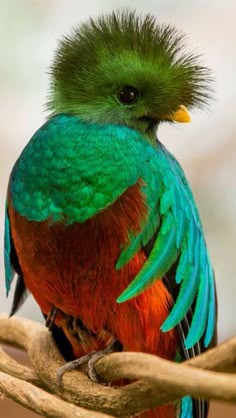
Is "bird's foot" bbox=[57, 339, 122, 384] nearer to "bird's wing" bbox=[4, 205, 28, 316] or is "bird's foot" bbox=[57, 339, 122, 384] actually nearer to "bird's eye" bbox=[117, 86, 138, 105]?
"bird's wing" bbox=[4, 205, 28, 316]

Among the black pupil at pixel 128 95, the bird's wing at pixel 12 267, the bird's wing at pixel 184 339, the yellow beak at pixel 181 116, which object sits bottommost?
the bird's wing at pixel 184 339

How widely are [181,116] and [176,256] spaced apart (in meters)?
0.12

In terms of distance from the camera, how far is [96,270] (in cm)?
65

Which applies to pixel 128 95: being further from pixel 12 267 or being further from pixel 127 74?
pixel 12 267

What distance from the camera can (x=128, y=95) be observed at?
634 millimetres

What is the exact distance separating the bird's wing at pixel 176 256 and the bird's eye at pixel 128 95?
6cm

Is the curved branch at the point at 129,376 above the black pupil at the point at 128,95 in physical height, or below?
below

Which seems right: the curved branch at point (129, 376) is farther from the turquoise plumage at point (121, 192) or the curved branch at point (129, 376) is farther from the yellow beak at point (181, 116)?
the yellow beak at point (181, 116)

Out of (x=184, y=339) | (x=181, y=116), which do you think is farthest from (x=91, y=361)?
(x=181, y=116)

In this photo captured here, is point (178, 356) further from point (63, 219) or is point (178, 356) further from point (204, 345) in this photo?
point (63, 219)

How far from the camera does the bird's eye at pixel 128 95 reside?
0.63 m

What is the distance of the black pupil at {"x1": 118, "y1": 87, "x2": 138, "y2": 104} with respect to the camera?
630 mm

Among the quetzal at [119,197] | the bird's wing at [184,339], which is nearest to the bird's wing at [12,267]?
the quetzal at [119,197]

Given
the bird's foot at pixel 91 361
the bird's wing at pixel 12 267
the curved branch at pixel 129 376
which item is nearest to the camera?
the curved branch at pixel 129 376
